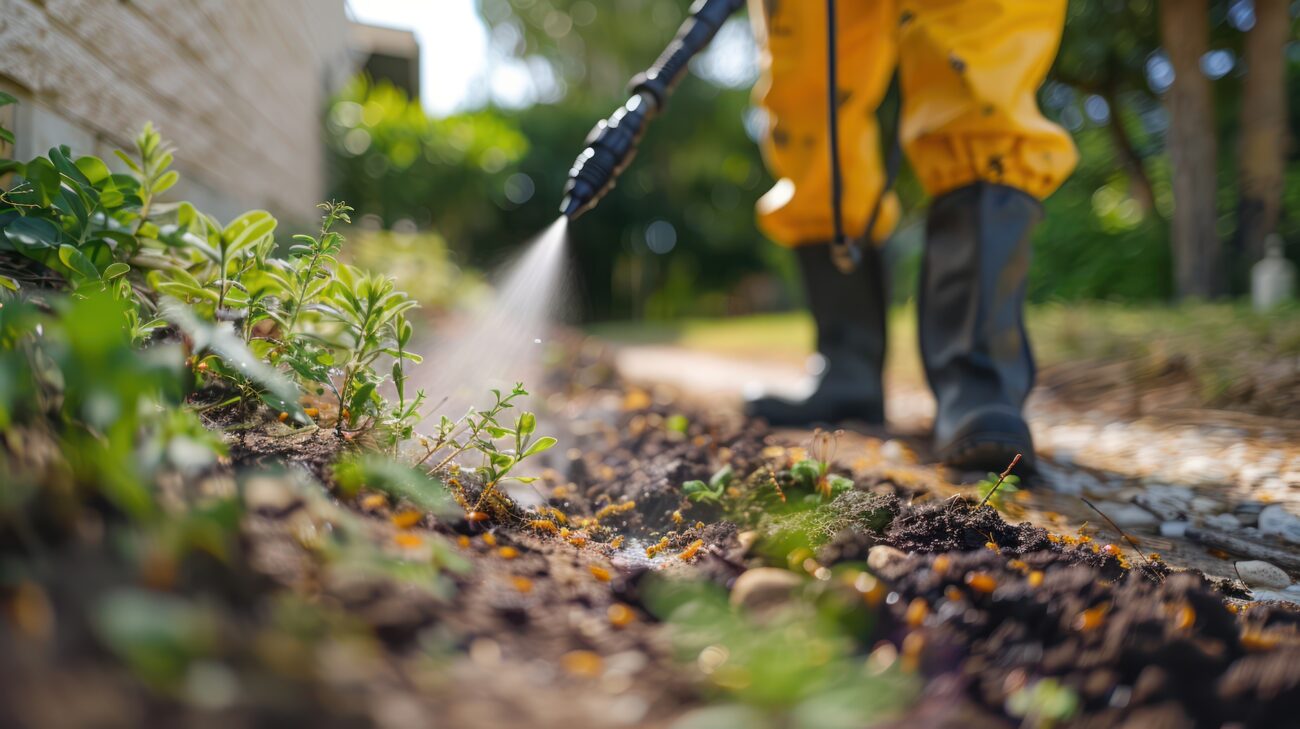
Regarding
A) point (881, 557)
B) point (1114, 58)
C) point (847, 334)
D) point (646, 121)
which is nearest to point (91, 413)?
point (881, 557)

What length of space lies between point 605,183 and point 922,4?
3.33 feet

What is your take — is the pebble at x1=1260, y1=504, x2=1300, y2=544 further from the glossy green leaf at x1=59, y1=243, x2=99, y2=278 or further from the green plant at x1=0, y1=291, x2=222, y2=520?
the glossy green leaf at x1=59, y1=243, x2=99, y2=278

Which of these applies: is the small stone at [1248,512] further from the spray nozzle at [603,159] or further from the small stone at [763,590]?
the spray nozzle at [603,159]

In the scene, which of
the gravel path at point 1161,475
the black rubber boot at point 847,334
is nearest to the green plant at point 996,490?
the gravel path at point 1161,475

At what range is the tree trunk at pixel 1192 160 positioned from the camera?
5676 millimetres

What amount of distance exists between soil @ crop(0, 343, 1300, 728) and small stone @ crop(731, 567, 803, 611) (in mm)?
65

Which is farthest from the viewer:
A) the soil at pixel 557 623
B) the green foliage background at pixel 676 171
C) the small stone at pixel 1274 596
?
the green foliage background at pixel 676 171

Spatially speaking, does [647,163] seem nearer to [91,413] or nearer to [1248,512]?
[1248,512]

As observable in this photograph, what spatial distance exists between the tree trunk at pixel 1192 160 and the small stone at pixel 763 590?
19.9 feet

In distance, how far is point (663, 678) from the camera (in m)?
0.72

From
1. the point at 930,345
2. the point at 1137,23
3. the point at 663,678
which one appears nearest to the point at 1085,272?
the point at 1137,23

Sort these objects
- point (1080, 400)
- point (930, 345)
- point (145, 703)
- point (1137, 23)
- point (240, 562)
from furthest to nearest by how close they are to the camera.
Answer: point (1137, 23) < point (1080, 400) < point (930, 345) < point (240, 562) < point (145, 703)

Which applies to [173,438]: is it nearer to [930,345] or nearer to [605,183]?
[605,183]

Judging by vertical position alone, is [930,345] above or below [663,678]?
above
